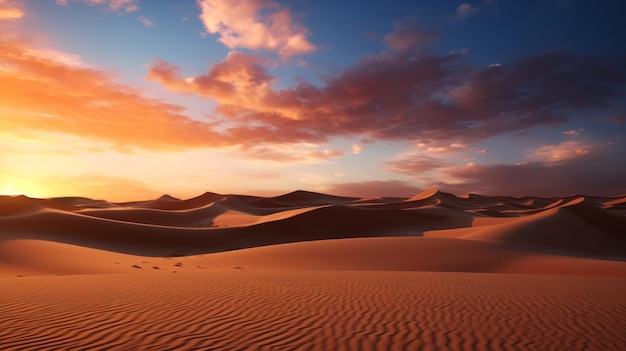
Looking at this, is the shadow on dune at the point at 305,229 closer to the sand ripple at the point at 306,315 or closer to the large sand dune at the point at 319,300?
the large sand dune at the point at 319,300

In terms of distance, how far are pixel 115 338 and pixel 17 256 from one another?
1537 cm

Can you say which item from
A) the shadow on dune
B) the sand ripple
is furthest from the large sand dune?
the shadow on dune

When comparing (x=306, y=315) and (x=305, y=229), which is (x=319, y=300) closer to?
(x=306, y=315)

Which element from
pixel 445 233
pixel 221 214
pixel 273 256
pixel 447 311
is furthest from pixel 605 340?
pixel 221 214

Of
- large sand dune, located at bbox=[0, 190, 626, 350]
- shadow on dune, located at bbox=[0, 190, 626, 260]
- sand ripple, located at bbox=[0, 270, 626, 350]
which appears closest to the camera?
sand ripple, located at bbox=[0, 270, 626, 350]

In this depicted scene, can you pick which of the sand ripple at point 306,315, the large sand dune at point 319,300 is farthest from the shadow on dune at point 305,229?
the sand ripple at point 306,315

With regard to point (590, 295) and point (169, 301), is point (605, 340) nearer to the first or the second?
point (590, 295)

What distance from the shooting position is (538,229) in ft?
101

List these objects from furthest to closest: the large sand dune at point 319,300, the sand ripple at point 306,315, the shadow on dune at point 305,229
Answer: the shadow on dune at point 305,229
the large sand dune at point 319,300
the sand ripple at point 306,315

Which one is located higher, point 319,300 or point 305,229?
point 305,229

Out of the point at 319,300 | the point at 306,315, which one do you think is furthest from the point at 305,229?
the point at 306,315

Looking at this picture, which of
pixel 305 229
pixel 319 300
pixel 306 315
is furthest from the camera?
pixel 305 229

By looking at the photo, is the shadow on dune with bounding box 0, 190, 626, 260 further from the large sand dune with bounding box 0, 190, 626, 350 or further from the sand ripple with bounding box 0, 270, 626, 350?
the sand ripple with bounding box 0, 270, 626, 350

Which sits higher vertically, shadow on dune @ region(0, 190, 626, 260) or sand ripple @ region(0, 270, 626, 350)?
shadow on dune @ region(0, 190, 626, 260)
